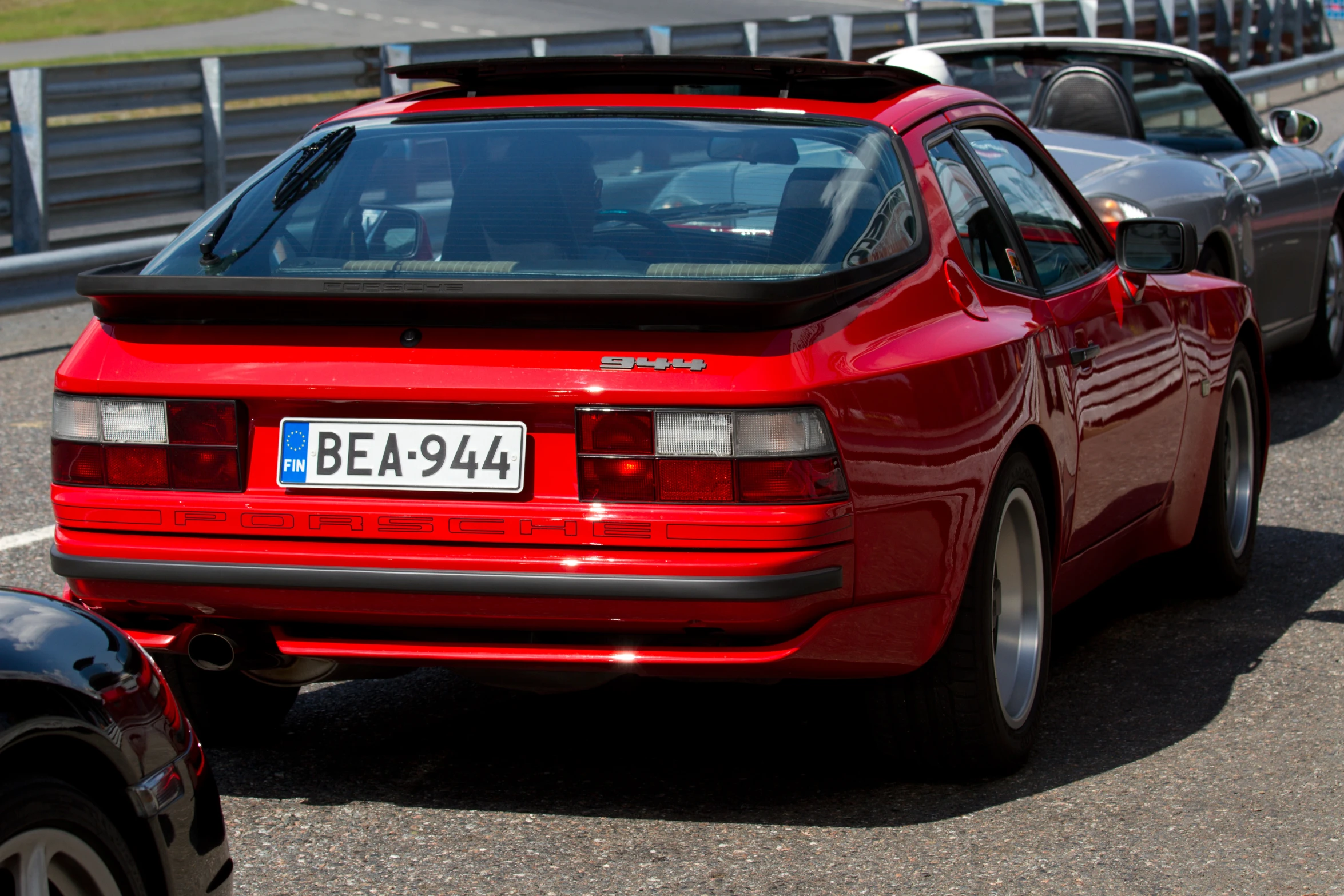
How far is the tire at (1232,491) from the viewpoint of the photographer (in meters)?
5.84

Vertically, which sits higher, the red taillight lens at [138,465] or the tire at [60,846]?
the red taillight lens at [138,465]

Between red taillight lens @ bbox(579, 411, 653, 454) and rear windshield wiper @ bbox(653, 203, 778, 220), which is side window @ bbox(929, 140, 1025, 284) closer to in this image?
rear windshield wiper @ bbox(653, 203, 778, 220)

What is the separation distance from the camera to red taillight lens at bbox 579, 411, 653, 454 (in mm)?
3559

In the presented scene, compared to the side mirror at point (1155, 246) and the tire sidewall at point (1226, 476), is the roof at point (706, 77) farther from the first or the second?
the tire sidewall at point (1226, 476)

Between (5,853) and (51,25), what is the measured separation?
133 feet

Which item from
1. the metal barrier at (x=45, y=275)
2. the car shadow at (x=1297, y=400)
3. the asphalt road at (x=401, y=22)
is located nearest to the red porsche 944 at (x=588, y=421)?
the car shadow at (x=1297, y=400)

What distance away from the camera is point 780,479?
11.7ft

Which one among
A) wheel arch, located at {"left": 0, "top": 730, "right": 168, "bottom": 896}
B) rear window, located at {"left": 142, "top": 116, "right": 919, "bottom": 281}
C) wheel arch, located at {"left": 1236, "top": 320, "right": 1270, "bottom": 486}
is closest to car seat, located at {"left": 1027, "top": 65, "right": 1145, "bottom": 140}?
wheel arch, located at {"left": 1236, "top": 320, "right": 1270, "bottom": 486}

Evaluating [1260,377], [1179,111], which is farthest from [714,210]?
[1179,111]

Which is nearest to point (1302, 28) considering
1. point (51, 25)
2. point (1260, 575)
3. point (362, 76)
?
point (362, 76)

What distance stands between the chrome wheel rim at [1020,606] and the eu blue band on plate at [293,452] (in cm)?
154

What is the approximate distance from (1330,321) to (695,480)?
742cm

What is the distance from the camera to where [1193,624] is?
5.68 m

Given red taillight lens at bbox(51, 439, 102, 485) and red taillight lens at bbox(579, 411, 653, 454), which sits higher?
red taillight lens at bbox(579, 411, 653, 454)
